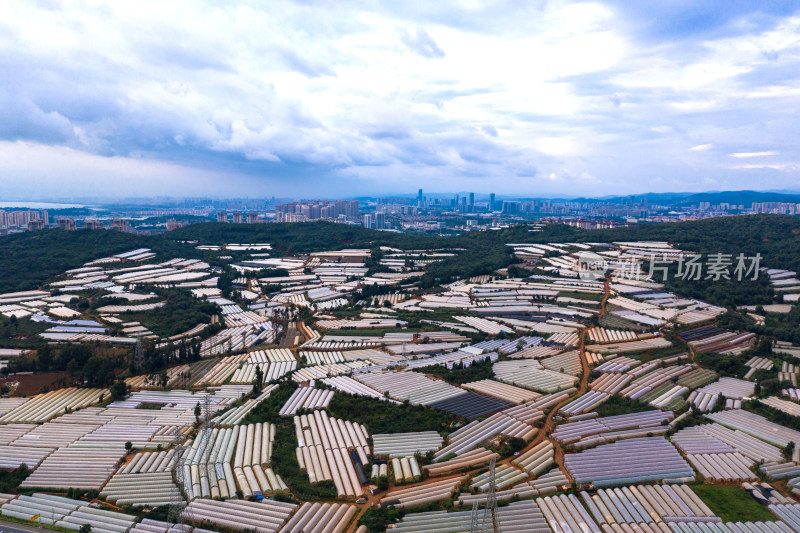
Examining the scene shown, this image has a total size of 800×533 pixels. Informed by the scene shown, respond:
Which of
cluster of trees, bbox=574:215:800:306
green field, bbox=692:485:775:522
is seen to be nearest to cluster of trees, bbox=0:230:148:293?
green field, bbox=692:485:775:522

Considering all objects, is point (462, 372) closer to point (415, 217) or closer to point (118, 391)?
point (118, 391)

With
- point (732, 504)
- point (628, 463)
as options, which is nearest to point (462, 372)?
point (628, 463)

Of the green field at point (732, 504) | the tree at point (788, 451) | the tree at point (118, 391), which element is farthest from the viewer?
the tree at point (118, 391)

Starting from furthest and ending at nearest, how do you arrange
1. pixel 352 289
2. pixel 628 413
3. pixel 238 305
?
pixel 352 289 → pixel 238 305 → pixel 628 413

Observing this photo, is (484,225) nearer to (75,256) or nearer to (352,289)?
(352,289)

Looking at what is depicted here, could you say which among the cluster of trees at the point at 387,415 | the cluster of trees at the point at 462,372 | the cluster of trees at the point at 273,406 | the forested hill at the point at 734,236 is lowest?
the cluster of trees at the point at 273,406

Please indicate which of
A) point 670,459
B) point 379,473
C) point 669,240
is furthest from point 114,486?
point 669,240

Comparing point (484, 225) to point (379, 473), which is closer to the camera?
point (379, 473)

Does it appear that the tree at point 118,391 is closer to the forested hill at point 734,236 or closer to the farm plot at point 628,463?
the farm plot at point 628,463

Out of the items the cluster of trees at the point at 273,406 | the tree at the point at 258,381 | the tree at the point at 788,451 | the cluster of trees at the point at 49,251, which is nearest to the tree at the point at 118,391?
the tree at the point at 258,381

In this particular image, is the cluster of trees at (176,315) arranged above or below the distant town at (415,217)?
below

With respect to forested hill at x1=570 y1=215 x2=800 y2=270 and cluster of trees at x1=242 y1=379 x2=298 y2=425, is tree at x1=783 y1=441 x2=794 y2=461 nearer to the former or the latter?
cluster of trees at x1=242 y1=379 x2=298 y2=425
